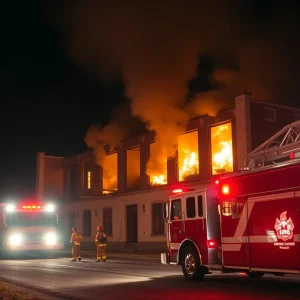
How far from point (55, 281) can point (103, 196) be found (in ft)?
68.6

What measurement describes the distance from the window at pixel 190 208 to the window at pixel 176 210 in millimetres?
410

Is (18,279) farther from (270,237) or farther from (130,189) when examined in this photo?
(130,189)

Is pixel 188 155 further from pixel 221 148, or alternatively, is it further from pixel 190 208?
pixel 190 208

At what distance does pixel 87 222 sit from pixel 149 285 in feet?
81.1

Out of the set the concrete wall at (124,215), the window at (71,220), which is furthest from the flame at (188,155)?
the window at (71,220)

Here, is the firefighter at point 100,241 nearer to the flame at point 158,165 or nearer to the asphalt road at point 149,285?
the asphalt road at point 149,285

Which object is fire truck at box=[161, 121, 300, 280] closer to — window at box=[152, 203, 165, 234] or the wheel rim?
the wheel rim

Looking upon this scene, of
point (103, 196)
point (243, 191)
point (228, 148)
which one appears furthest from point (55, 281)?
point (103, 196)

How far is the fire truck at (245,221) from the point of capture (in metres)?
10.4

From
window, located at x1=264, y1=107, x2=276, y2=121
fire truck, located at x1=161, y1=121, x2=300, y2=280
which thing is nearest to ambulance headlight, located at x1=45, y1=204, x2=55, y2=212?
window, located at x1=264, y1=107, x2=276, y2=121

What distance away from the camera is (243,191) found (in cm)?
1161

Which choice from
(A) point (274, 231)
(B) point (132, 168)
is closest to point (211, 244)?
(A) point (274, 231)

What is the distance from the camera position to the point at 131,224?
3172 centimetres

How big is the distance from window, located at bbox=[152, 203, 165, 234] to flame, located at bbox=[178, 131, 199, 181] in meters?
2.38
